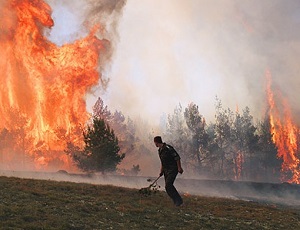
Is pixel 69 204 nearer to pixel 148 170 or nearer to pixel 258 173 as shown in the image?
pixel 148 170

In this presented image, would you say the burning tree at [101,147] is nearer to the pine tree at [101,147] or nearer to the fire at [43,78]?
the pine tree at [101,147]

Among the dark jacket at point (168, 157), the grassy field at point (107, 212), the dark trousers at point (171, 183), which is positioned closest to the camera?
the grassy field at point (107, 212)

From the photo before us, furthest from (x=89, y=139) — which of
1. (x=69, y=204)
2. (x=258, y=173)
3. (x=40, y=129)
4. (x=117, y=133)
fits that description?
(x=258, y=173)

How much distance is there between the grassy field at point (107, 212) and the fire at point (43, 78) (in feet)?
183

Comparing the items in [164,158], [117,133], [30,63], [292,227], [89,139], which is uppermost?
[30,63]

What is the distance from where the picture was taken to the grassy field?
1240 cm

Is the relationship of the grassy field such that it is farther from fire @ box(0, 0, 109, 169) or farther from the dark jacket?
fire @ box(0, 0, 109, 169)

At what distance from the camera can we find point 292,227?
Result: 16.4 meters

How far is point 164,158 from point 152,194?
483cm

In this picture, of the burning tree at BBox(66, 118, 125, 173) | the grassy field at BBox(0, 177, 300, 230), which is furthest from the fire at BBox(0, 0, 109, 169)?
the grassy field at BBox(0, 177, 300, 230)

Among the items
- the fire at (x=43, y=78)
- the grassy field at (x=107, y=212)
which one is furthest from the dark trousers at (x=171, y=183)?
the fire at (x=43, y=78)

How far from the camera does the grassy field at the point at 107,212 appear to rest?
40.7 ft

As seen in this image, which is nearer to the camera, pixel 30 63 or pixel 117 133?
pixel 30 63

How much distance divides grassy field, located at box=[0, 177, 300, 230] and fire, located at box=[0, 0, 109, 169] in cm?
5577
